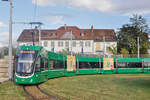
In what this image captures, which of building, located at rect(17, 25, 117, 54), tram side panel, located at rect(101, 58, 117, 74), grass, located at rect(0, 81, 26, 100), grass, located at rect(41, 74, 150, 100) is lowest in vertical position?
grass, located at rect(41, 74, 150, 100)

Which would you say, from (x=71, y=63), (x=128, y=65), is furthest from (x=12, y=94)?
(x=128, y=65)

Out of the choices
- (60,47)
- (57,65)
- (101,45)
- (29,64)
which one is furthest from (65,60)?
(101,45)

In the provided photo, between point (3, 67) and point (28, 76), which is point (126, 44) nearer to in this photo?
point (3, 67)

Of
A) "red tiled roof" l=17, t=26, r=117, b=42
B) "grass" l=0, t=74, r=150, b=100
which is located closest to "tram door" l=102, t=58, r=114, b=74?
"grass" l=0, t=74, r=150, b=100

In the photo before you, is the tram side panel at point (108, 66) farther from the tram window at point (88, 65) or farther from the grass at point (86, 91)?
the grass at point (86, 91)

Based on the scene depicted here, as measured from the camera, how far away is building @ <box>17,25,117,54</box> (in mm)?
73125

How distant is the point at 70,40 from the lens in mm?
71250

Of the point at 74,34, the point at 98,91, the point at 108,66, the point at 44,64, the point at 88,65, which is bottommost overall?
the point at 98,91

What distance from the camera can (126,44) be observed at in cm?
7250

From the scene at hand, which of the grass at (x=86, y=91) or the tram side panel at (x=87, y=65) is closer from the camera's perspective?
the grass at (x=86, y=91)

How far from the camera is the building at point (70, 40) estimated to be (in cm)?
7312

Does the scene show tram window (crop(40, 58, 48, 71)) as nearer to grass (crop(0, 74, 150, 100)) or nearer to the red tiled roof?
grass (crop(0, 74, 150, 100))

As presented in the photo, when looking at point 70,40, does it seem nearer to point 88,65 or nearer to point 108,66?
point 108,66

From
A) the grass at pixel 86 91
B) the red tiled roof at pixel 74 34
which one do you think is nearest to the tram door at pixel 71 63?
the grass at pixel 86 91
